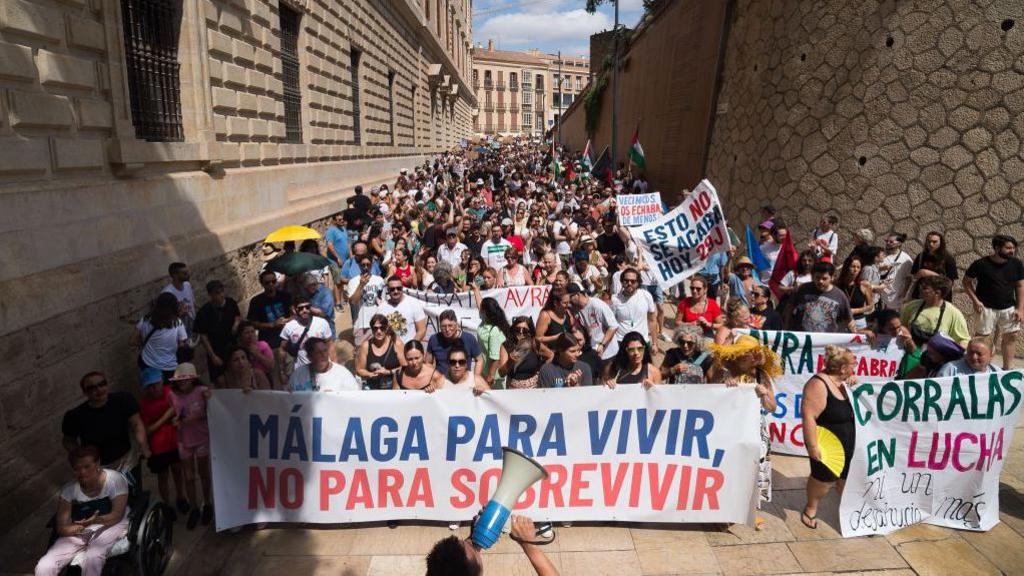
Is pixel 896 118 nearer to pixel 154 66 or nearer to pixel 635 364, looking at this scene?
pixel 635 364

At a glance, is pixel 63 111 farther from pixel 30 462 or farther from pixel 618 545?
pixel 618 545

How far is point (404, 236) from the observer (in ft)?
35.3

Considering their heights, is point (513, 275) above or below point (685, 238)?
below

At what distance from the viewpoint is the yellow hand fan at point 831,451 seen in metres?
4.57

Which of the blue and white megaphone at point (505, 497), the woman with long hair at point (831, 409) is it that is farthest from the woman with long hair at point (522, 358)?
the blue and white megaphone at point (505, 497)

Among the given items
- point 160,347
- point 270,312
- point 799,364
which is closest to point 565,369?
point 799,364

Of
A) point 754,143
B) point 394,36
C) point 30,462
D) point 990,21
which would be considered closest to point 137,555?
point 30,462

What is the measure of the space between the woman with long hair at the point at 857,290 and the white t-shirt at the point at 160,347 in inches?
267

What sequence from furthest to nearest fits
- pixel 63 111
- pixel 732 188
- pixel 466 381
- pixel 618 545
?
1. pixel 732 188
2. pixel 63 111
3. pixel 466 381
4. pixel 618 545

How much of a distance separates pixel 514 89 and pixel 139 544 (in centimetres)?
9704

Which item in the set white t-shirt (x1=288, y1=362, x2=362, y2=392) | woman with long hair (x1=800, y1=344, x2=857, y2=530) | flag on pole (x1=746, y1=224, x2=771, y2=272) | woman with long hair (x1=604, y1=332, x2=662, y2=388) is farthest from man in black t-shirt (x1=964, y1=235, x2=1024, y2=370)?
white t-shirt (x1=288, y1=362, x2=362, y2=392)

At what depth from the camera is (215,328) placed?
637cm

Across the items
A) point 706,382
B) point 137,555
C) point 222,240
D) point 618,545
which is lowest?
point 618,545

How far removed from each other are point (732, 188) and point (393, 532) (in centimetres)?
1181
